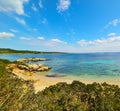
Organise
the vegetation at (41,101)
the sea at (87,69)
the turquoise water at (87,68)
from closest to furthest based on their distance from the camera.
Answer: the vegetation at (41,101) → the sea at (87,69) → the turquoise water at (87,68)

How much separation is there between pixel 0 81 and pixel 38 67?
31.2 metres

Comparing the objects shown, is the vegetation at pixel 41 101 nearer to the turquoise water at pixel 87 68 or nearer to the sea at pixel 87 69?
the sea at pixel 87 69

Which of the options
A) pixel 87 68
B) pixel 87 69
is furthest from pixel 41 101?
pixel 87 68

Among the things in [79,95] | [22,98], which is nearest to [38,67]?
[79,95]

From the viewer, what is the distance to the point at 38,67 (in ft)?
122

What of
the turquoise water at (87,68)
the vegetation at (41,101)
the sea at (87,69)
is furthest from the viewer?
the turquoise water at (87,68)

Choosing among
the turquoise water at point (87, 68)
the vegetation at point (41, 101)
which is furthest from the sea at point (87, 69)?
the vegetation at point (41, 101)

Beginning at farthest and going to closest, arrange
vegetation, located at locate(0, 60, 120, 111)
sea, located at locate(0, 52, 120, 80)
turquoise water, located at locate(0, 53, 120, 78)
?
turquoise water, located at locate(0, 53, 120, 78) < sea, located at locate(0, 52, 120, 80) < vegetation, located at locate(0, 60, 120, 111)

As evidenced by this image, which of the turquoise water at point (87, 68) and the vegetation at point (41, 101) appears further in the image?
the turquoise water at point (87, 68)

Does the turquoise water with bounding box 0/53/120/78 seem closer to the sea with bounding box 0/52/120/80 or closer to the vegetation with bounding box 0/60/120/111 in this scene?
the sea with bounding box 0/52/120/80

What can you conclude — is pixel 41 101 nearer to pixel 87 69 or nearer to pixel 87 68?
pixel 87 69

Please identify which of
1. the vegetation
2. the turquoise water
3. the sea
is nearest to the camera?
the vegetation

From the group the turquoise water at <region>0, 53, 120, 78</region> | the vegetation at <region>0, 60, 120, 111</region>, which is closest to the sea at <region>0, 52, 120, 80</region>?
the turquoise water at <region>0, 53, 120, 78</region>

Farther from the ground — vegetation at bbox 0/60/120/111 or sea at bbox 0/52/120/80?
vegetation at bbox 0/60/120/111
